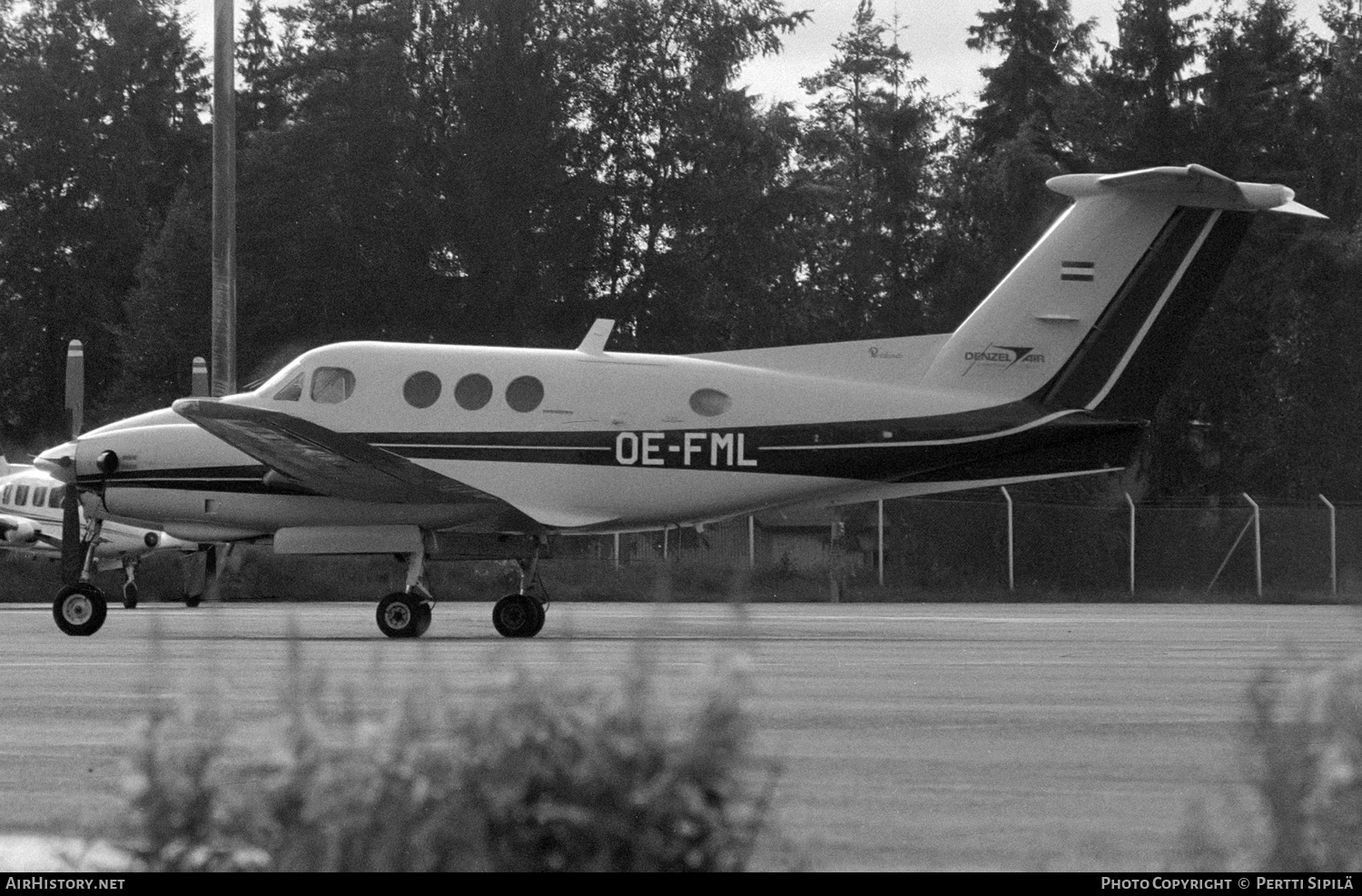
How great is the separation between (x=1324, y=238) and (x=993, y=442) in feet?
118

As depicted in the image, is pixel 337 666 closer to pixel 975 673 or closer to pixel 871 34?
pixel 975 673

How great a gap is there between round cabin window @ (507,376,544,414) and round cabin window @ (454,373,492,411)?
0.24 meters

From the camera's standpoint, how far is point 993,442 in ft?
67.5

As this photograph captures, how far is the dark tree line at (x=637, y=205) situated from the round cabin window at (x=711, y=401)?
34.7m

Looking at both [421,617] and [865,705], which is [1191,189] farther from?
[865,705]

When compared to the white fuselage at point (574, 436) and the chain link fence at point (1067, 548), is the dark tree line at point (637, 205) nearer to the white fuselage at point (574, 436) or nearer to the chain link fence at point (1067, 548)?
the chain link fence at point (1067, 548)

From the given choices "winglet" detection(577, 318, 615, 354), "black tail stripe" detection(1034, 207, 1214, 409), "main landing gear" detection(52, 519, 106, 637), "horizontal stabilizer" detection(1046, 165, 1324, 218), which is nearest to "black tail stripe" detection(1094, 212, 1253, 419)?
"black tail stripe" detection(1034, 207, 1214, 409)

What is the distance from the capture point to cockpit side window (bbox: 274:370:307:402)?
20984 mm

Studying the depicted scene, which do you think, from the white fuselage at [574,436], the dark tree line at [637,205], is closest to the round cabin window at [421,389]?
the white fuselage at [574,436]

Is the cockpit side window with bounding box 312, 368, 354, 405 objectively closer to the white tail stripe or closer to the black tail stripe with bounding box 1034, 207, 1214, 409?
the black tail stripe with bounding box 1034, 207, 1214, 409

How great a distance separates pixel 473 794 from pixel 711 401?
1648 cm

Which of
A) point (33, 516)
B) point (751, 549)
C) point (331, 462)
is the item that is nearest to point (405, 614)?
point (331, 462)

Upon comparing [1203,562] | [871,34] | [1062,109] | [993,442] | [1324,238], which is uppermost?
[871,34]
